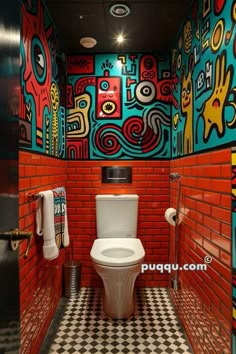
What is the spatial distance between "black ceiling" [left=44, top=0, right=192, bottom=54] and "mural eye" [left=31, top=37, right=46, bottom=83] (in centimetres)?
36

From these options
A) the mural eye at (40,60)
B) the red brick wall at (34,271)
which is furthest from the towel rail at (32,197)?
the mural eye at (40,60)

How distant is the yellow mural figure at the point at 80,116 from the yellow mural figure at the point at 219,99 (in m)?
1.37

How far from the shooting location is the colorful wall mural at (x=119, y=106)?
2.49 metres

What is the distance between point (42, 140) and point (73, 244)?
3.98 ft

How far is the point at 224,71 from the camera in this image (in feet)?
3.87

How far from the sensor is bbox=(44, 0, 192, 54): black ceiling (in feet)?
5.88

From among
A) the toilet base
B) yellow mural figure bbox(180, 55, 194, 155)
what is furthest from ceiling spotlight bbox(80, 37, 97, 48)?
the toilet base

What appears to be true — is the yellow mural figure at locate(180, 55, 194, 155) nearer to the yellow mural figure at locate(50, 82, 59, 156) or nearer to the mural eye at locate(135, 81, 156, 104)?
the mural eye at locate(135, 81, 156, 104)

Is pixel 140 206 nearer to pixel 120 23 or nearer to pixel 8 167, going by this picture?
pixel 120 23

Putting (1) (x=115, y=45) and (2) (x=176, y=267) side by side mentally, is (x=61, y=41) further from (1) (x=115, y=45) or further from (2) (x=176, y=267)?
(2) (x=176, y=267)

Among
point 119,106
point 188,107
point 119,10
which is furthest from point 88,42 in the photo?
point 188,107

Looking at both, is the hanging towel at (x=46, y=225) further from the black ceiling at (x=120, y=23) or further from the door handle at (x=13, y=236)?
the black ceiling at (x=120, y=23)

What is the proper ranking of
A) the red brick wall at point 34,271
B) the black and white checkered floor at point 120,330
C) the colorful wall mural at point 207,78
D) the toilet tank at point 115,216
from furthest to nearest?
the toilet tank at point 115,216 < the black and white checkered floor at point 120,330 < the red brick wall at point 34,271 < the colorful wall mural at point 207,78

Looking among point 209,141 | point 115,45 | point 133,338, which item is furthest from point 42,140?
point 133,338
